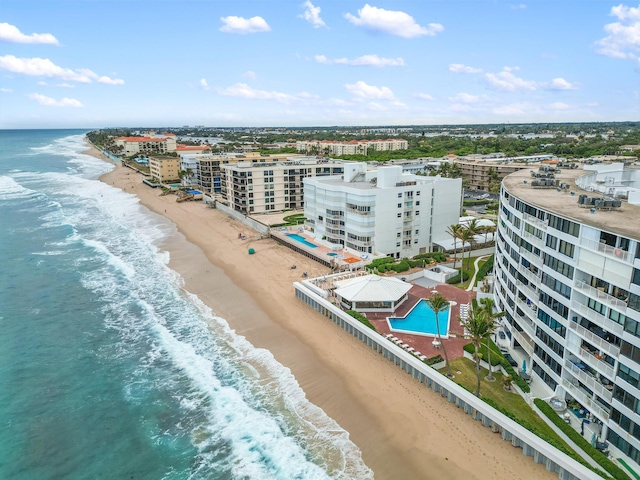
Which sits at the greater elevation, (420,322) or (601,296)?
(601,296)

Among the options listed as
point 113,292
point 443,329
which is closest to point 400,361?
point 443,329

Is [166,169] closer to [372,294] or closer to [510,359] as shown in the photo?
[372,294]

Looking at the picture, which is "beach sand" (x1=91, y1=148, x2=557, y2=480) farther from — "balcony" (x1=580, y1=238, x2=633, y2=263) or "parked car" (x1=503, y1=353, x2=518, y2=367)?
"balcony" (x1=580, y1=238, x2=633, y2=263)

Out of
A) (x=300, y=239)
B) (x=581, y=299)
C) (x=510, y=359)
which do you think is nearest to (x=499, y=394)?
(x=510, y=359)

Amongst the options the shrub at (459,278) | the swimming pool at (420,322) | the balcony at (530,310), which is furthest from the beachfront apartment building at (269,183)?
the balcony at (530,310)

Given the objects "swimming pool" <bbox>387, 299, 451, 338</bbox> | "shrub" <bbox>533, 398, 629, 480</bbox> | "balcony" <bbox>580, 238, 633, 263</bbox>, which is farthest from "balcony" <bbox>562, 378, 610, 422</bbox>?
"swimming pool" <bbox>387, 299, 451, 338</bbox>

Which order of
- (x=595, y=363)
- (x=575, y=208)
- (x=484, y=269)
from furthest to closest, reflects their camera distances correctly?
(x=484, y=269)
(x=575, y=208)
(x=595, y=363)

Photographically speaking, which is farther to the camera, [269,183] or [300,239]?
[269,183]
